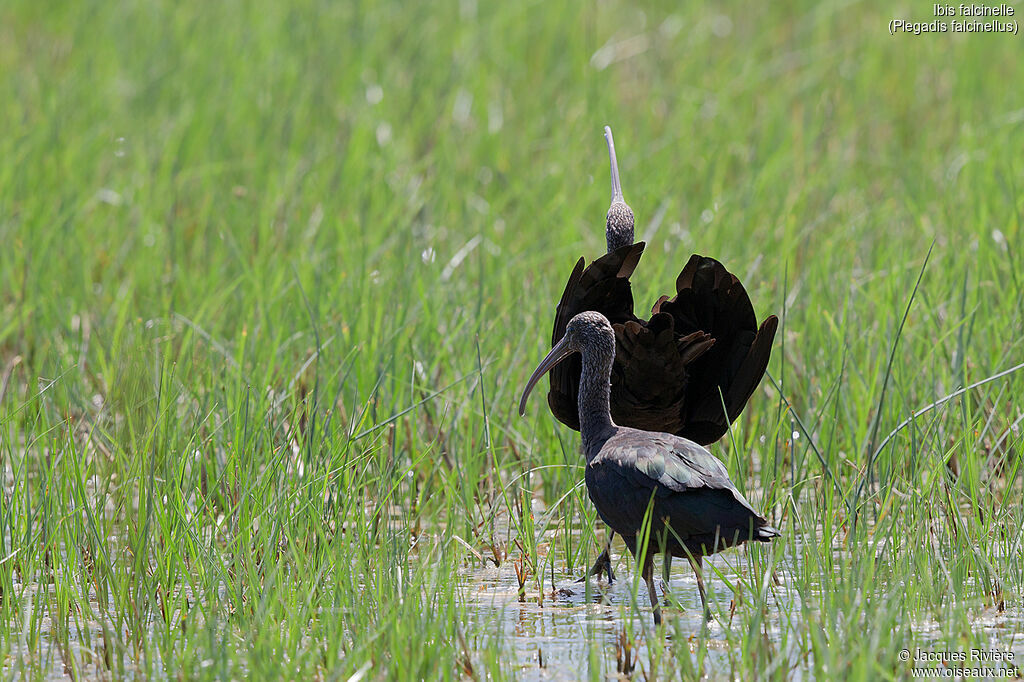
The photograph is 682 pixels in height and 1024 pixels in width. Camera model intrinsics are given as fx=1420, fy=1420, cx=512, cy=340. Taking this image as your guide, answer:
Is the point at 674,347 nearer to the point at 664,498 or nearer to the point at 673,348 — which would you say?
the point at 673,348

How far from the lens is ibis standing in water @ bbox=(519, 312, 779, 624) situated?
11.5ft

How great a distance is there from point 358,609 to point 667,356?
1.31 meters

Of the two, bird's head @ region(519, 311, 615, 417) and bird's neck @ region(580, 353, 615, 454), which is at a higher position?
bird's head @ region(519, 311, 615, 417)

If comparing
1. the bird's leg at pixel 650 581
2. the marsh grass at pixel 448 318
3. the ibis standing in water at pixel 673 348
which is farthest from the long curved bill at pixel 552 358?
the bird's leg at pixel 650 581

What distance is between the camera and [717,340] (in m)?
4.23

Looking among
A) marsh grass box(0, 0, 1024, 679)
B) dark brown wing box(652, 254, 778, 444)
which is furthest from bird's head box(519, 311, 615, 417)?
marsh grass box(0, 0, 1024, 679)

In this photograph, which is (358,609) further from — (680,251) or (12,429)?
(680,251)

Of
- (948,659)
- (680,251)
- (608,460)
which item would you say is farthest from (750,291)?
(948,659)

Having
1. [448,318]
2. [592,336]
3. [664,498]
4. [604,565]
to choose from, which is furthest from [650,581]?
[448,318]

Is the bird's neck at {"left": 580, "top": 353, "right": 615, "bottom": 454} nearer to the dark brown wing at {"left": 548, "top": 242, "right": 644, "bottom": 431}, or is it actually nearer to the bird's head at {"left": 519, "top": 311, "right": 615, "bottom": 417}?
the bird's head at {"left": 519, "top": 311, "right": 615, "bottom": 417}

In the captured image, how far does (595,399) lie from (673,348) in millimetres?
283

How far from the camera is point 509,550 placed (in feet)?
13.6

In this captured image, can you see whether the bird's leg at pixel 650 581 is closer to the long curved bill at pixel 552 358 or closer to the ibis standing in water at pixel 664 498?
the ibis standing in water at pixel 664 498

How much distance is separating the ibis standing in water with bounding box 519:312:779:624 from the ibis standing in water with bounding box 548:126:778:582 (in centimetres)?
25
